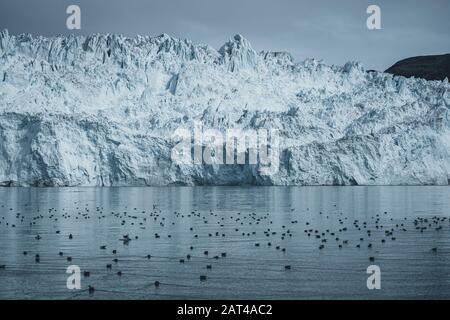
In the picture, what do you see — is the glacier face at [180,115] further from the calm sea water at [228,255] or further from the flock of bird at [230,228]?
the calm sea water at [228,255]

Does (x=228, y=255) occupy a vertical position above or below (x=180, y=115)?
below

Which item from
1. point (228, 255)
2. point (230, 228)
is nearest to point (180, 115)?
point (230, 228)

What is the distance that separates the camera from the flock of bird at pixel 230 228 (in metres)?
25.4

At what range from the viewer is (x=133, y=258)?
79.1ft

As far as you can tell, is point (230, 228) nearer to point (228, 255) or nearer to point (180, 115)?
Result: point (228, 255)

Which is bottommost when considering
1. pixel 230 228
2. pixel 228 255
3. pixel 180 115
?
pixel 228 255

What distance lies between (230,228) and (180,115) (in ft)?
265

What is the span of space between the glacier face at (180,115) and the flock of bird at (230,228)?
51313mm

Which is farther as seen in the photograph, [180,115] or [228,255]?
[180,115]

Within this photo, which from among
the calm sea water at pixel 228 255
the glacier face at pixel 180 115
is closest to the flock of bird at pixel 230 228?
the calm sea water at pixel 228 255

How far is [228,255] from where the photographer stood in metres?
25.0

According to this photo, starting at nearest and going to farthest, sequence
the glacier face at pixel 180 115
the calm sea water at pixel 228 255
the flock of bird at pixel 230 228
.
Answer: the calm sea water at pixel 228 255 < the flock of bird at pixel 230 228 < the glacier face at pixel 180 115
